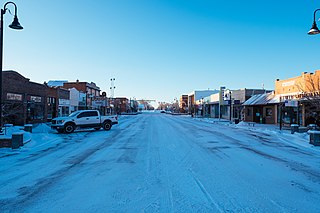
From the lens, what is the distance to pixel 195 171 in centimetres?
770

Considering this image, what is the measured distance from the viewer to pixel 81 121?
2234 cm

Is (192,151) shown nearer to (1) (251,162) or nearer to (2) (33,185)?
(1) (251,162)

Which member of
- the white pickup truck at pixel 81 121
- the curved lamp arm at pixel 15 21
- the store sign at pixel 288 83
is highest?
the curved lamp arm at pixel 15 21

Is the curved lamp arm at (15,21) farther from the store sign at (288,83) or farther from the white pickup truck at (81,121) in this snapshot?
the store sign at (288,83)

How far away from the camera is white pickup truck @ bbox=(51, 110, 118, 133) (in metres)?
21.0

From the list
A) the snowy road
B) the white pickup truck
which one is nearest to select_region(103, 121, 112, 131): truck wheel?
the white pickup truck

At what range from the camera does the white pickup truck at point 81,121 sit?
21.0 m

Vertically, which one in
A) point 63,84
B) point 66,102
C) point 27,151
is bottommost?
point 27,151

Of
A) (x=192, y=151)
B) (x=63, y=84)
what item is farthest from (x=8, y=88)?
(x=63, y=84)

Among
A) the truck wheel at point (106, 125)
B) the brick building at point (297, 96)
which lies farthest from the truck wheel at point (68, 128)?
the brick building at point (297, 96)

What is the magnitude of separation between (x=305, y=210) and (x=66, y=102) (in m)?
44.2

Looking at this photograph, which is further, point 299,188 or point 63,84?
point 63,84

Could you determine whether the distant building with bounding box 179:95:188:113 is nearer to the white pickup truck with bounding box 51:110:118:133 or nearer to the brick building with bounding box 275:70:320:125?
the brick building with bounding box 275:70:320:125

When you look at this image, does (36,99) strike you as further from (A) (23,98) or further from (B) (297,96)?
(B) (297,96)
